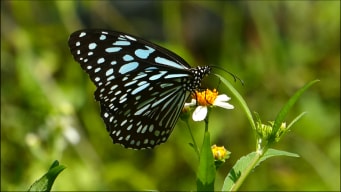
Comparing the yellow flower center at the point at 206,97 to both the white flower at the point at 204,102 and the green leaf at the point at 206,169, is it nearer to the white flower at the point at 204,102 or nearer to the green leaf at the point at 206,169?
the white flower at the point at 204,102

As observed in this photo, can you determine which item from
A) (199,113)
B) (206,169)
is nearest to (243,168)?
(206,169)

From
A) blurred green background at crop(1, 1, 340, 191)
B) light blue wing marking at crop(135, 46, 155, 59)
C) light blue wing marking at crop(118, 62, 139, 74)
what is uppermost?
light blue wing marking at crop(135, 46, 155, 59)

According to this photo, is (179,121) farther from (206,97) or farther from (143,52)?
(206,97)

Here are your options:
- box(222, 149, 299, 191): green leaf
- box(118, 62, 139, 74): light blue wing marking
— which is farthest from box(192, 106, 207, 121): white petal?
box(118, 62, 139, 74): light blue wing marking

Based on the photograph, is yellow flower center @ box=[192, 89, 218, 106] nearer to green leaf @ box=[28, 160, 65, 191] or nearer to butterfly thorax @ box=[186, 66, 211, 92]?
butterfly thorax @ box=[186, 66, 211, 92]

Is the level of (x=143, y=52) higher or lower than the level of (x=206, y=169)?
higher

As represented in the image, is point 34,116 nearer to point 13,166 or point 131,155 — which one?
point 13,166
